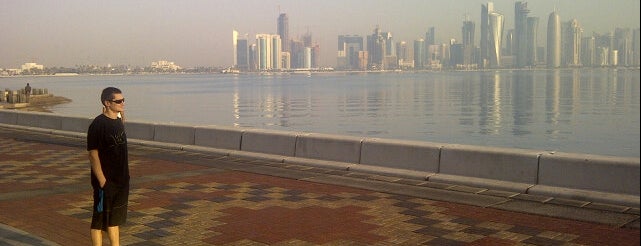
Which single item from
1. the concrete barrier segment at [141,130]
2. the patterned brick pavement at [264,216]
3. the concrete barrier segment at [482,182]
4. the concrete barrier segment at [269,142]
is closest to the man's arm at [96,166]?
the patterned brick pavement at [264,216]

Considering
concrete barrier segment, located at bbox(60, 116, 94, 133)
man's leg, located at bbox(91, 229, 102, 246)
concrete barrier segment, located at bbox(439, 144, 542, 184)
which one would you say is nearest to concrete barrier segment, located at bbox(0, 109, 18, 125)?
concrete barrier segment, located at bbox(60, 116, 94, 133)

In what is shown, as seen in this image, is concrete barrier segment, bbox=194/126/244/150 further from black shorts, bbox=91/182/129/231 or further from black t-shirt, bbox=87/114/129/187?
black t-shirt, bbox=87/114/129/187

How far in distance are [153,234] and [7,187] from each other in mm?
4504

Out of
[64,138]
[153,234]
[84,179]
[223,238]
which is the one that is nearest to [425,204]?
[223,238]

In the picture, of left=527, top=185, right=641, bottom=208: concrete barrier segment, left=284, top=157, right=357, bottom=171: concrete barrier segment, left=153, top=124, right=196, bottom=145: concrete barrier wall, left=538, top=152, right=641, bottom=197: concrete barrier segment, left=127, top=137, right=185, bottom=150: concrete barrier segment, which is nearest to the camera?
left=527, top=185, right=641, bottom=208: concrete barrier segment

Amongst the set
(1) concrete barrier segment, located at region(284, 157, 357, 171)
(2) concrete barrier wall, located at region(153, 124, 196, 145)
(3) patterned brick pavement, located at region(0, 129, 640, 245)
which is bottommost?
(3) patterned brick pavement, located at region(0, 129, 640, 245)

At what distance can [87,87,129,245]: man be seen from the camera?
Answer: 5.54 metres

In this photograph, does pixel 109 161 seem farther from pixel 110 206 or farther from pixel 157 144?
pixel 157 144

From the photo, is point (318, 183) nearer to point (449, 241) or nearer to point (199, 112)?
point (449, 241)

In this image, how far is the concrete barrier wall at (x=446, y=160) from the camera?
916 cm

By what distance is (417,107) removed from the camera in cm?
7594

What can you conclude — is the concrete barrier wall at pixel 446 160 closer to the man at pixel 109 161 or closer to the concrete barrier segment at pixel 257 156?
the concrete barrier segment at pixel 257 156

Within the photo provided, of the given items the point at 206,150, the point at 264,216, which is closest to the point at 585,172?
the point at 264,216

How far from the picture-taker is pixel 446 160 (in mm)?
10898
